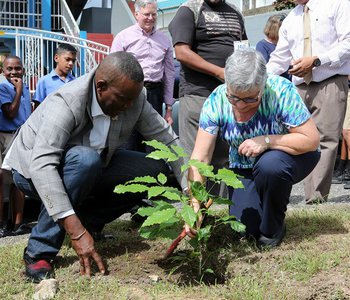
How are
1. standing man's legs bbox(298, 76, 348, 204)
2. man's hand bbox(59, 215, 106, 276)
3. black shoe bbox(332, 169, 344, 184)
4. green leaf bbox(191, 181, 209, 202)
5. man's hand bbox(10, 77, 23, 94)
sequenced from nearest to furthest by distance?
man's hand bbox(59, 215, 106, 276) → green leaf bbox(191, 181, 209, 202) → standing man's legs bbox(298, 76, 348, 204) → man's hand bbox(10, 77, 23, 94) → black shoe bbox(332, 169, 344, 184)

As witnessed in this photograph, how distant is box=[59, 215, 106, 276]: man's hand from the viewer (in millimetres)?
3188

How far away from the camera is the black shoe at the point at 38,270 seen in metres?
3.38

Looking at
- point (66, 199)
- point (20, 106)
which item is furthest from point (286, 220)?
point (20, 106)

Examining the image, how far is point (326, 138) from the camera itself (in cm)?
514

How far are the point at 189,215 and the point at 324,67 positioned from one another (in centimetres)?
248

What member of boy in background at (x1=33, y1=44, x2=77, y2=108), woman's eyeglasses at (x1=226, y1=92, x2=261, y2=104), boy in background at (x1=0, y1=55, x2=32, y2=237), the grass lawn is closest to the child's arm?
boy in background at (x1=0, y1=55, x2=32, y2=237)

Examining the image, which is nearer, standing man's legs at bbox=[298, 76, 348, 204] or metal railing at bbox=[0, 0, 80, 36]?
standing man's legs at bbox=[298, 76, 348, 204]

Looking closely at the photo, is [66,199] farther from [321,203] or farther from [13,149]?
[321,203]

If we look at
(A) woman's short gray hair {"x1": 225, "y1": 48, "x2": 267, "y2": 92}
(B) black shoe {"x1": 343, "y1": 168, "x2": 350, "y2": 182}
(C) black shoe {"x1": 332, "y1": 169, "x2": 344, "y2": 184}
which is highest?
(A) woman's short gray hair {"x1": 225, "y1": 48, "x2": 267, "y2": 92}

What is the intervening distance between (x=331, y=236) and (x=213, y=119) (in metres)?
1.04

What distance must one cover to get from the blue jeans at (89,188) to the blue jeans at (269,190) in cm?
58

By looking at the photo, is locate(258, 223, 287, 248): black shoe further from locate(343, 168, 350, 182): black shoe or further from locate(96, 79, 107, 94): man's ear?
locate(343, 168, 350, 182): black shoe

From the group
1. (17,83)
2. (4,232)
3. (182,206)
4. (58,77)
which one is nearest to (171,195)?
(182,206)

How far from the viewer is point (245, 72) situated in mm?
3344
